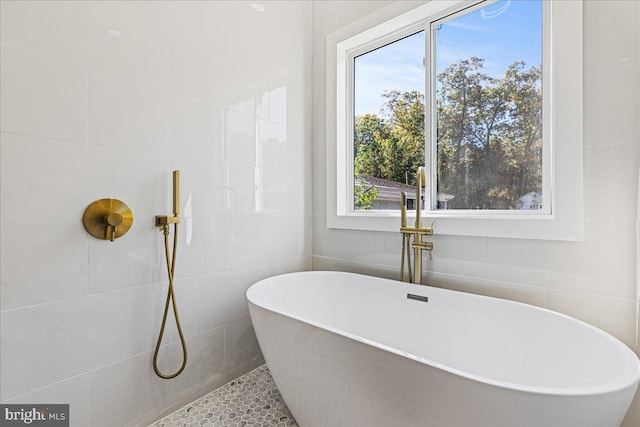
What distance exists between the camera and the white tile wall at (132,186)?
3.75ft

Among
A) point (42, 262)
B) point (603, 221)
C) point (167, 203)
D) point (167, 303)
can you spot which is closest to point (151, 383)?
point (167, 303)

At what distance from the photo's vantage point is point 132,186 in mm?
1406

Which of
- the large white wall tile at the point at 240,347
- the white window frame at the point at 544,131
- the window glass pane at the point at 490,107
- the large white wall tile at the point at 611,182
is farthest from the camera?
Answer: the large white wall tile at the point at 240,347

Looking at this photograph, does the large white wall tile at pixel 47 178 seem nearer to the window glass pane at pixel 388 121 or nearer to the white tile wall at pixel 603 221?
the window glass pane at pixel 388 121

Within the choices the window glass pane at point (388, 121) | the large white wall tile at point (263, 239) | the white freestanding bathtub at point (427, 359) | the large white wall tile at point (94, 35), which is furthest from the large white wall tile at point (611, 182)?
the large white wall tile at point (94, 35)

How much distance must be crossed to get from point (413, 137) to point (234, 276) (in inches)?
56.6

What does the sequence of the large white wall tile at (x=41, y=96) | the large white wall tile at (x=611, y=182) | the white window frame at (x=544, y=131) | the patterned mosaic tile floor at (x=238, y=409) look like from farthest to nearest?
the patterned mosaic tile floor at (x=238, y=409)
the white window frame at (x=544, y=131)
the large white wall tile at (x=611, y=182)
the large white wall tile at (x=41, y=96)

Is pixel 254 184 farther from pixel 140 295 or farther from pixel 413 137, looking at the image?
pixel 413 137

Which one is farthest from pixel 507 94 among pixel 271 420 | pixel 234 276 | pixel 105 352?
pixel 105 352

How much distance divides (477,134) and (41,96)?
204 centimetres

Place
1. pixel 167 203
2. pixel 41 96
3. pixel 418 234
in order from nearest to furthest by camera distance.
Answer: pixel 41 96 → pixel 167 203 → pixel 418 234

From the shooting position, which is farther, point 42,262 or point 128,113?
point 128,113

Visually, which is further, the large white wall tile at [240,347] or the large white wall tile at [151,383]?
the large white wall tile at [240,347]

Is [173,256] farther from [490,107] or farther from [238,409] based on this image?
[490,107]
